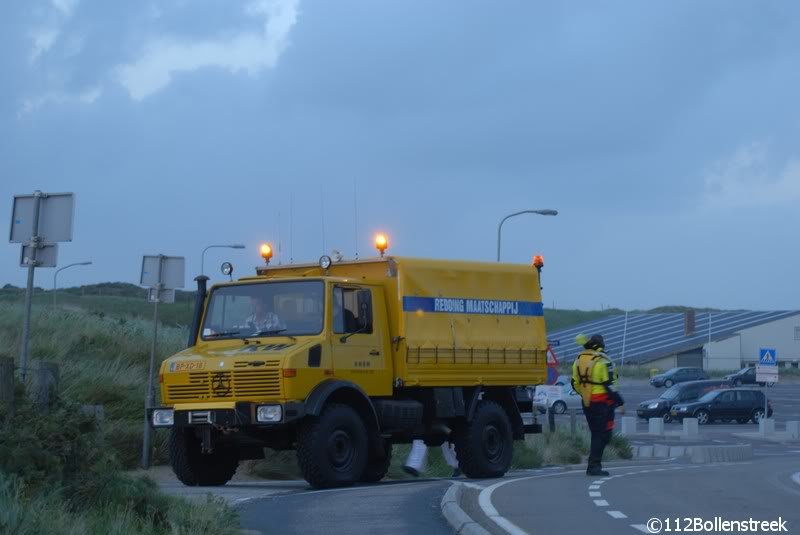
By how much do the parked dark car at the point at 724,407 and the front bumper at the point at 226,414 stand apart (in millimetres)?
43658

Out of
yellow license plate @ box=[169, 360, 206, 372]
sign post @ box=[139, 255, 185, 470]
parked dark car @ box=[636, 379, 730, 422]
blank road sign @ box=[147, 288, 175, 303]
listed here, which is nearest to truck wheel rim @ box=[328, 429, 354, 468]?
yellow license plate @ box=[169, 360, 206, 372]

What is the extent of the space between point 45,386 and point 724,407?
165 feet

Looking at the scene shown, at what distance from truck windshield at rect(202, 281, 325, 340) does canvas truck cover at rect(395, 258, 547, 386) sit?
1.53 m

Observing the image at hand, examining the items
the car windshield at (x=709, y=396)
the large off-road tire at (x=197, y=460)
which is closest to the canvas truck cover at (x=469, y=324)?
the large off-road tire at (x=197, y=460)

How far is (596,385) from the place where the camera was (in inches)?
705

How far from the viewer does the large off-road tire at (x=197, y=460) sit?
17.7 m

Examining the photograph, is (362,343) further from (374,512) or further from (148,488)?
(148,488)

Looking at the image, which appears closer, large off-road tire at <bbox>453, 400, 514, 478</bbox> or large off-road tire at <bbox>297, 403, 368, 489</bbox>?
large off-road tire at <bbox>297, 403, 368, 489</bbox>

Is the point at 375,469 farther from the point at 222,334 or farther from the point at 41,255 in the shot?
the point at 41,255

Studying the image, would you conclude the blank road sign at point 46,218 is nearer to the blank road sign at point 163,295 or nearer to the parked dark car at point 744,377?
the blank road sign at point 163,295

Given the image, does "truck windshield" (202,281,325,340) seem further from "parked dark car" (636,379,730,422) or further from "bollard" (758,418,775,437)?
"parked dark car" (636,379,730,422)

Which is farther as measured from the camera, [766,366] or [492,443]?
[766,366]

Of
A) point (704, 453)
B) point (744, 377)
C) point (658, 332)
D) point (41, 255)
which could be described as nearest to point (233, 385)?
point (41, 255)

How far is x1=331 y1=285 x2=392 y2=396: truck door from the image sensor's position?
688 inches
